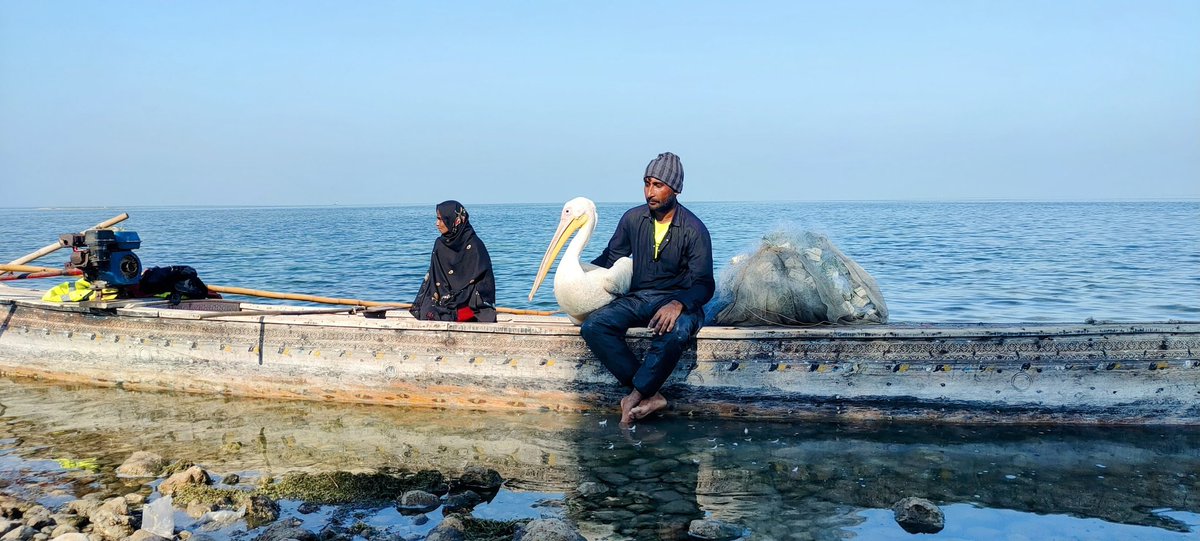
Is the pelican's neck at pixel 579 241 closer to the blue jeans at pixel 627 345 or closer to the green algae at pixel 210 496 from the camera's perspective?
the blue jeans at pixel 627 345

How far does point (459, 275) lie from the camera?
748 centimetres

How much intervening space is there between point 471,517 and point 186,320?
13.6ft

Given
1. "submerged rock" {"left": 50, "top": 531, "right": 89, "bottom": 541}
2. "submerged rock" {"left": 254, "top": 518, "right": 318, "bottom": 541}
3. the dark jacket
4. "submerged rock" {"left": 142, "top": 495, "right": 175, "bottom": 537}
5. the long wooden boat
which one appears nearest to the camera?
"submerged rock" {"left": 50, "top": 531, "right": 89, "bottom": 541}

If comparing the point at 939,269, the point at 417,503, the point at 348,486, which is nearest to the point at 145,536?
the point at 348,486

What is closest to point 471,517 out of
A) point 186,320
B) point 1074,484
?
point 1074,484

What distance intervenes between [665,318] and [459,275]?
2.05 m

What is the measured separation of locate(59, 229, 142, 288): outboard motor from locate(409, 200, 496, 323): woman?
8.81 ft

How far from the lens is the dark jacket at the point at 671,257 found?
6.42m

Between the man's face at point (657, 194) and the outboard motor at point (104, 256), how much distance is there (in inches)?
180

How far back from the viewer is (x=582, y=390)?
6.86 metres

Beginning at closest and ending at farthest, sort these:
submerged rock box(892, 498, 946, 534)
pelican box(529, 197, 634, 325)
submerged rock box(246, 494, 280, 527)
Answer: submerged rock box(892, 498, 946, 534) → submerged rock box(246, 494, 280, 527) → pelican box(529, 197, 634, 325)

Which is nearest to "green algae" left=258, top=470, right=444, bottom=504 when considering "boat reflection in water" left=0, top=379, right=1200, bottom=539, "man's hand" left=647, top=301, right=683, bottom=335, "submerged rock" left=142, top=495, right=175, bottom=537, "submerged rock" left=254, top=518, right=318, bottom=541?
"boat reflection in water" left=0, top=379, right=1200, bottom=539

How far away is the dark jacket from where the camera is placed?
6.42m

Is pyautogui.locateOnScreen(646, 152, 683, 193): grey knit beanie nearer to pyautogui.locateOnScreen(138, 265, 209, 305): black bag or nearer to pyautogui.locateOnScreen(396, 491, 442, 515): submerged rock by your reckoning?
pyautogui.locateOnScreen(396, 491, 442, 515): submerged rock
